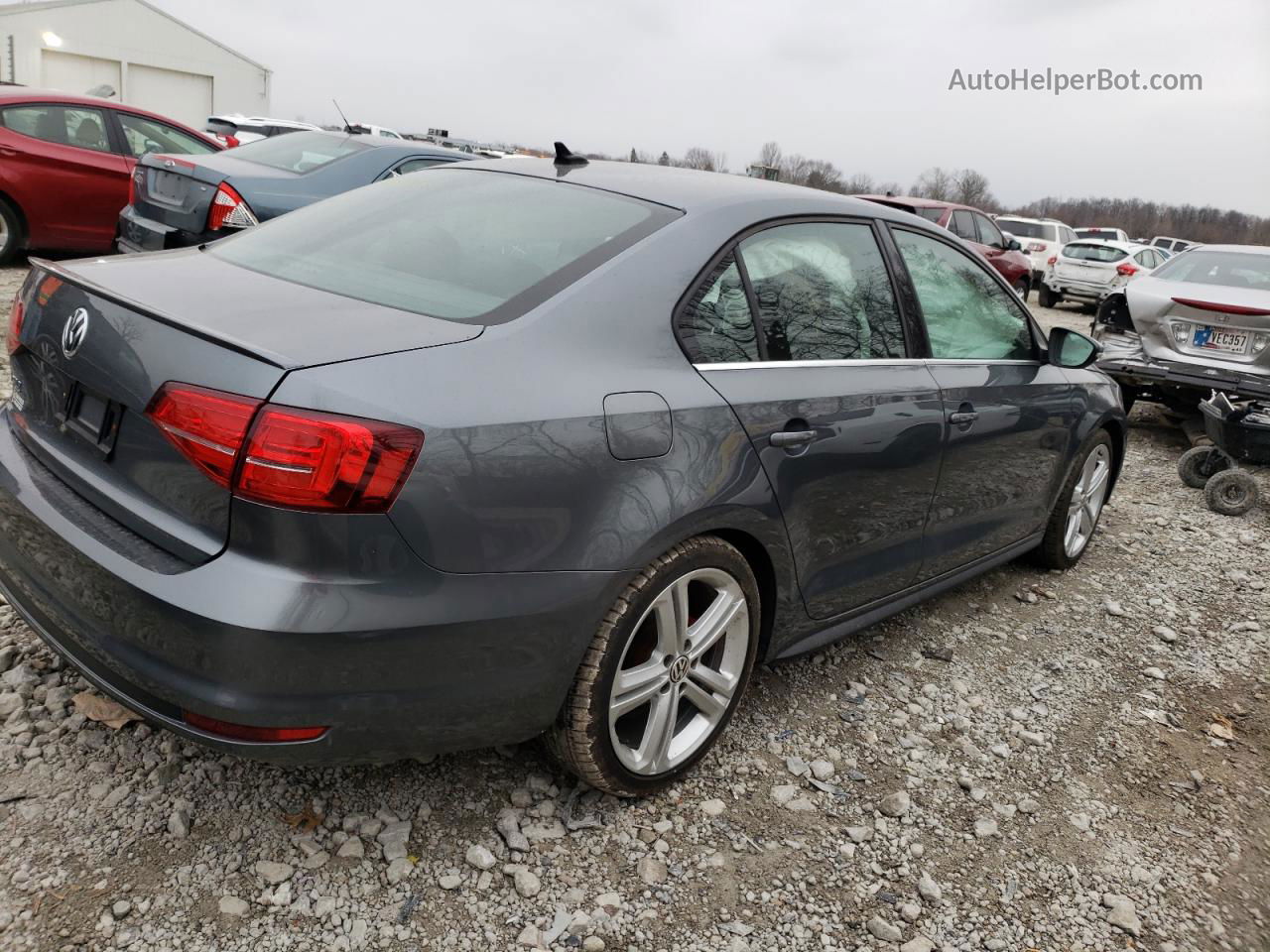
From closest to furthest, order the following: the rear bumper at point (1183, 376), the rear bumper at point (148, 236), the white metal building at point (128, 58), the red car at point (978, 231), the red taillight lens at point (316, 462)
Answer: the red taillight lens at point (316, 462) < the rear bumper at point (148, 236) < the rear bumper at point (1183, 376) < the red car at point (978, 231) < the white metal building at point (128, 58)

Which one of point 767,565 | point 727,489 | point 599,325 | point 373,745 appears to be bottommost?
point 373,745

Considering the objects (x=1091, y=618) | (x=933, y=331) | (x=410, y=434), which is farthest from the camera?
(x=1091, y=618)

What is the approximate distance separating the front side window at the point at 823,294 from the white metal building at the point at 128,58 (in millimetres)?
37403

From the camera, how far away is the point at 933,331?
3.24 meters

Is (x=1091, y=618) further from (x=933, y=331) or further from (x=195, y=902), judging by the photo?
(x=195, y=902)

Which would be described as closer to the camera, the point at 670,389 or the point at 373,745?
the point at 373,745

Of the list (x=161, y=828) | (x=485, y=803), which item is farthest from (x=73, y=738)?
(x=485, y=803)

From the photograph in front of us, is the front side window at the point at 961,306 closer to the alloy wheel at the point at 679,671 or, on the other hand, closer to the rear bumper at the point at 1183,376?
the alloy wheel at the point at 679,671

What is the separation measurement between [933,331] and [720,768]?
1.59 metres

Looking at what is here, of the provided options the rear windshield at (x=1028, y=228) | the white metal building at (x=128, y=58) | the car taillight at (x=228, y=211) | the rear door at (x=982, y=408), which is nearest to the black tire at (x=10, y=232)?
the car taillight at (x=228, y=211)

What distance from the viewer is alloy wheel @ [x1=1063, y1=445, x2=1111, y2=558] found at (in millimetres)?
4375

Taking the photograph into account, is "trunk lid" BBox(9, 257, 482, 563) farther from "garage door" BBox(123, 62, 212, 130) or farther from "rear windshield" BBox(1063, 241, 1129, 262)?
"garage door" BBox(123, 62, 212, 130)

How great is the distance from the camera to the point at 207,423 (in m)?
1.81

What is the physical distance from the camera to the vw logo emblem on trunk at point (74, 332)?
2096 millimetres
